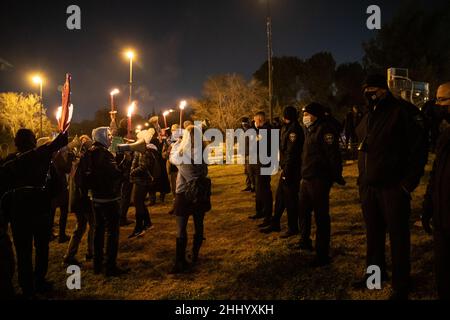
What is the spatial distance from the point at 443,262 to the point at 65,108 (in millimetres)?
4196

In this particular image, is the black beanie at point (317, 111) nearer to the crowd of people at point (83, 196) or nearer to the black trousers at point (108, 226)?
the crowd of people at point (83, 196)

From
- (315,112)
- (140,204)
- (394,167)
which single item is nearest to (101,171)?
(140,204)

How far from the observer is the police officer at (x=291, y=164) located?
595cm

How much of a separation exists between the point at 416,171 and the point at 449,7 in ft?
109

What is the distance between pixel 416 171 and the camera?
3.48 metres

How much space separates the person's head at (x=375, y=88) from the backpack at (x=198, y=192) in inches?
99.1

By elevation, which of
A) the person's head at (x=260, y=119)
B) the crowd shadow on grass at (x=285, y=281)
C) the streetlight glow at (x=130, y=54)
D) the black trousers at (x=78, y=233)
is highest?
the streetlight glow at (x=130, y=54)

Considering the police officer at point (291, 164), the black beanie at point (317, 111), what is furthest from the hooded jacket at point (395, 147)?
the police officer at point (291, 164)

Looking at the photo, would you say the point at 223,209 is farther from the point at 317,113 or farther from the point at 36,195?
the point at 36,195

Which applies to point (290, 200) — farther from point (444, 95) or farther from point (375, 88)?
point (444, 95)

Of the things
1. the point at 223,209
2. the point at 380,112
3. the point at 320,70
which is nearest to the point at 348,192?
the point at 223,209

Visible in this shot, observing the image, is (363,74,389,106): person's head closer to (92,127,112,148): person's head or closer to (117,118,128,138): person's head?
(92,127,112,148): person's head

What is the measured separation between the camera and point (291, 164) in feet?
19.5
